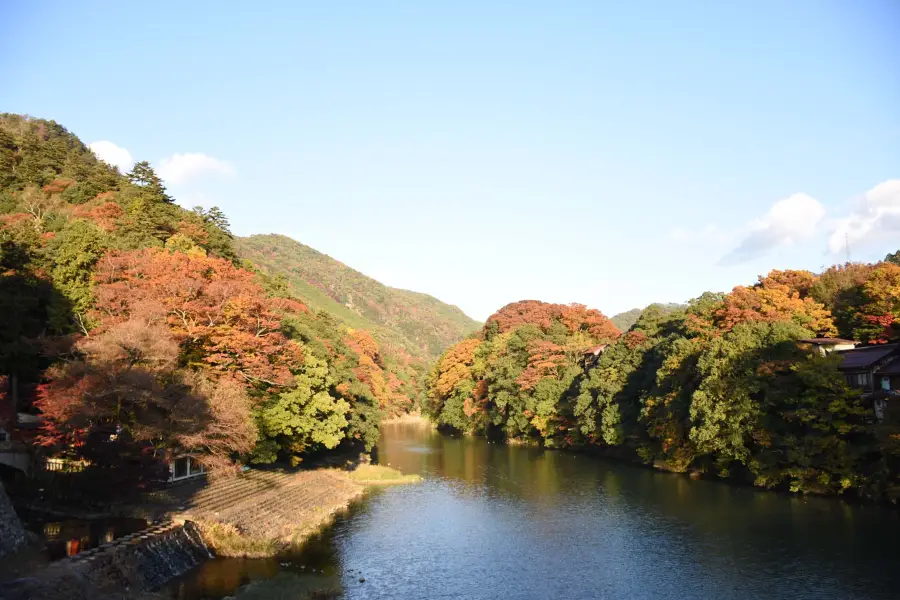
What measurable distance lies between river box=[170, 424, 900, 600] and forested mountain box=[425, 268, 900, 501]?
2358 mm

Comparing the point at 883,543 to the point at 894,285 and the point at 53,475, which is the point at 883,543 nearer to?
the point at 894,285

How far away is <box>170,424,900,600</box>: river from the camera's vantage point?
21.6 metres

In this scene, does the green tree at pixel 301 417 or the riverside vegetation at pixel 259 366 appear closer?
the riverside vegetation at pixel 259 366

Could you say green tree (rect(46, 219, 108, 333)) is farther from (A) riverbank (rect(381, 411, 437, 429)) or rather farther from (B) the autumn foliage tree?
(A) riverbank (rect(381, 411, 437, 429))

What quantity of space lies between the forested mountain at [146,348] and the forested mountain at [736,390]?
20.2 m

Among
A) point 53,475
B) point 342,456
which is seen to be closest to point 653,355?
point 342,456

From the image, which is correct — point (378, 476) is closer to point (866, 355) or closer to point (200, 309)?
point (200, 309)

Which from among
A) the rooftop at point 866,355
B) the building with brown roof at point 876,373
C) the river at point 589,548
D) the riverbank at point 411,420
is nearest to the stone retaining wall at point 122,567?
the river at point 589,548

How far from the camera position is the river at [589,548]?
2158 centimetres

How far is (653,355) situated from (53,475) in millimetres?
44690

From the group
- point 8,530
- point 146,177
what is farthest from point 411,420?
point 8,530


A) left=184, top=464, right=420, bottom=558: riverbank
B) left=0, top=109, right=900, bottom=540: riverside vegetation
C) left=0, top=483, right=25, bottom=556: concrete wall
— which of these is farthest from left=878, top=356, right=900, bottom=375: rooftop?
left=0, top=483, right=25, bottom=556: concrete wall

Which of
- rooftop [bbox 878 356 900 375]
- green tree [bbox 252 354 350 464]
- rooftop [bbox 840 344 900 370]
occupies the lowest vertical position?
green tree [bbox 252 354 350 464]

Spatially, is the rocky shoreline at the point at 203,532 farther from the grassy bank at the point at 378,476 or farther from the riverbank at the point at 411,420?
the riverbank at the point at 411,420
